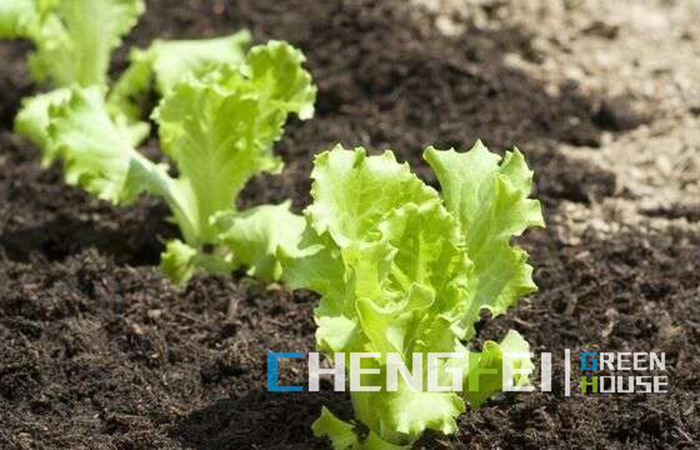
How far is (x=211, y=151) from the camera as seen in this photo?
4117 mm

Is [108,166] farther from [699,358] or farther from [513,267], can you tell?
[699,358]

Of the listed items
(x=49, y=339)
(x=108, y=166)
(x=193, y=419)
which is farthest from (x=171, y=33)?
(x=193, y=419)

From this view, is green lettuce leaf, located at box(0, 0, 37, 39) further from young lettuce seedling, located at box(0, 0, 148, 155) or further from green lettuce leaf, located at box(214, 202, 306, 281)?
green lettuce leaf, located at box(214, 202, 306, 281)

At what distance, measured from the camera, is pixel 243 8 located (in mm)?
5859

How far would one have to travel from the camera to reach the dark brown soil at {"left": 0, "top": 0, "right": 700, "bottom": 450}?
3.46 meters

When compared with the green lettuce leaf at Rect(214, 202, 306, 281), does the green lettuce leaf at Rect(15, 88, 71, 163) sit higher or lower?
higher

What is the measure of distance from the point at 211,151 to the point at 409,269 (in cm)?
113

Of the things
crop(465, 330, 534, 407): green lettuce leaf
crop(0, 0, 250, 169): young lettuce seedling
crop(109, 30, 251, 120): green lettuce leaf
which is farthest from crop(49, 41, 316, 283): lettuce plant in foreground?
crop(465, 330, 534, 407): green lettuce leaf

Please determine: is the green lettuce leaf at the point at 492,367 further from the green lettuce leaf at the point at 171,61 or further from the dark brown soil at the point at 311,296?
the green lettuce leaf at the point at 171,61

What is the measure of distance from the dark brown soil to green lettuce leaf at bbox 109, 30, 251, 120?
0.26m

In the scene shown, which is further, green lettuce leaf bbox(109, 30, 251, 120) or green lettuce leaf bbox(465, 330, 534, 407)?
green lettuce leaf bbox(109, 30, 251, 120)

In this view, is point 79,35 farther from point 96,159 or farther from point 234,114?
point 234,114

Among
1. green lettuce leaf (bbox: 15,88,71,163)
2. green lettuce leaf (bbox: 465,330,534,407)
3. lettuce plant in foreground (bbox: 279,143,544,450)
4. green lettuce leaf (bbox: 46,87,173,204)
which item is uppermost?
green lettuce leaf (bbox: 15,88,71,163)

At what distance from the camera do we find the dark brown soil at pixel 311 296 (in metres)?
3.46
